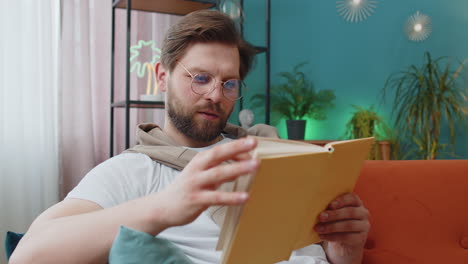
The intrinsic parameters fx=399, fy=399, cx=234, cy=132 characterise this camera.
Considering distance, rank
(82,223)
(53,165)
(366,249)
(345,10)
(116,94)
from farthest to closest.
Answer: (345,10), (116,94), (53,165), (366,249), (82,223)

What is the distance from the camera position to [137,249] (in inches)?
26.2

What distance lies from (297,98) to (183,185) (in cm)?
272

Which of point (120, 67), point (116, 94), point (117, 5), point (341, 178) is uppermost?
point (117, 5)

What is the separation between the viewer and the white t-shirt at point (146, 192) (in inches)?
36.4

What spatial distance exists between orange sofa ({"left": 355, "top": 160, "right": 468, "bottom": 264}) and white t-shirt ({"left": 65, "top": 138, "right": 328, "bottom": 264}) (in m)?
0.25

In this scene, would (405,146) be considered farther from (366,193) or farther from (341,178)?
(341,178)

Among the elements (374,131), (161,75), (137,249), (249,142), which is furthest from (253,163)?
(374,131)

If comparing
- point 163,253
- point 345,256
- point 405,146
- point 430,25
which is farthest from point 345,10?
point 163,253

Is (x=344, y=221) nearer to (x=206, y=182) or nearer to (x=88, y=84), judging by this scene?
(x=206, y=182)

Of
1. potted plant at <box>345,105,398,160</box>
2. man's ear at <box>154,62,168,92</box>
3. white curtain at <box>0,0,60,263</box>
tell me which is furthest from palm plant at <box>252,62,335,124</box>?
man's ear at <box>154,62,168,92</box>

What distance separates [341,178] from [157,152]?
0.53 meters

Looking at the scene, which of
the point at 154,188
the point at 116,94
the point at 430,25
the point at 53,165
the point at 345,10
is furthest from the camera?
the point at 345,10

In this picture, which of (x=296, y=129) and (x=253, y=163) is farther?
(x=296, y=129)

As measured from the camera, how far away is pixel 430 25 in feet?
10.4
